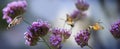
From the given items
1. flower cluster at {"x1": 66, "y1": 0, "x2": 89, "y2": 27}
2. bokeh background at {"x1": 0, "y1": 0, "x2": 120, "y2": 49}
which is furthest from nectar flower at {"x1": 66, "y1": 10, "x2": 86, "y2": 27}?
bokeh background at {"x1": 0, "y1": 0, "x2": 120, "y2": 49}

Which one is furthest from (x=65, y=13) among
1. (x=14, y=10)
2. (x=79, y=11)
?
(x=14, y=10)

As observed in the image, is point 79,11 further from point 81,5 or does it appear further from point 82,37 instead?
point 82,37

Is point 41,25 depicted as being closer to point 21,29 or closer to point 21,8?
point 21,8

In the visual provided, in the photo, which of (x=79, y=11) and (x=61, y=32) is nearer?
(x=61, y=32)

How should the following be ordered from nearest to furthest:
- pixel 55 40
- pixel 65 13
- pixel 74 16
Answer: pixel 55 40 < pixel 74 16 < pixel 65 13

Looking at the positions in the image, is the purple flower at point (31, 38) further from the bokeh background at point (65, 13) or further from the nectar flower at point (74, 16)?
the bokeh background at point (65, 13)

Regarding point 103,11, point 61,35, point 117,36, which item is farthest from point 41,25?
point 103,11

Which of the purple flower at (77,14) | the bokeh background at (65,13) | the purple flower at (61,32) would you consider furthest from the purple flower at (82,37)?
the bokeh background at (65,13)
